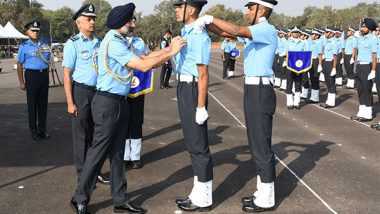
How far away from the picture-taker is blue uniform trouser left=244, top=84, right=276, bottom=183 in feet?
13.6

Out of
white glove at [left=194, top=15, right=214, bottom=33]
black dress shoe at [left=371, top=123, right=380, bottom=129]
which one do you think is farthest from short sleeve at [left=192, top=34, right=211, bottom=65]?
black dress shoe at [left=371, top=123, right=380, bottom=129]

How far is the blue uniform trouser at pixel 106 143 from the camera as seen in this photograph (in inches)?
151

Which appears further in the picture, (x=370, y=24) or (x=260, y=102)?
(x=370, y=24)

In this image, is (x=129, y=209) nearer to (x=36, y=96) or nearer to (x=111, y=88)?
(x=111, y=88)

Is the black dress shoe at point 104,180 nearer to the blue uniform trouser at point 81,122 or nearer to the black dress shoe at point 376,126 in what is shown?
the blue uniform trouser at point 81,122

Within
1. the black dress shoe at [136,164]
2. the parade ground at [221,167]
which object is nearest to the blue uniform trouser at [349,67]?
the parade ground at [221,167]

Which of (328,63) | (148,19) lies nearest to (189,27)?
(328,63)

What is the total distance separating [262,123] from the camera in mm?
4172

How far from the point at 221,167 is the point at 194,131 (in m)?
1.74

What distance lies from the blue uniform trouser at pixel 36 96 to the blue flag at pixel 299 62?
6687 mm

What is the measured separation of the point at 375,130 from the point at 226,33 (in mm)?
5972

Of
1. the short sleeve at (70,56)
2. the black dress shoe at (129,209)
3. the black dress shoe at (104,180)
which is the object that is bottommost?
the black dress shoe at (104,180)

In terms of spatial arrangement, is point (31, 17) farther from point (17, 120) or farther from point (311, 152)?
point (311, 152)

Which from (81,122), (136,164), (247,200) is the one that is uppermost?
(81,122)
